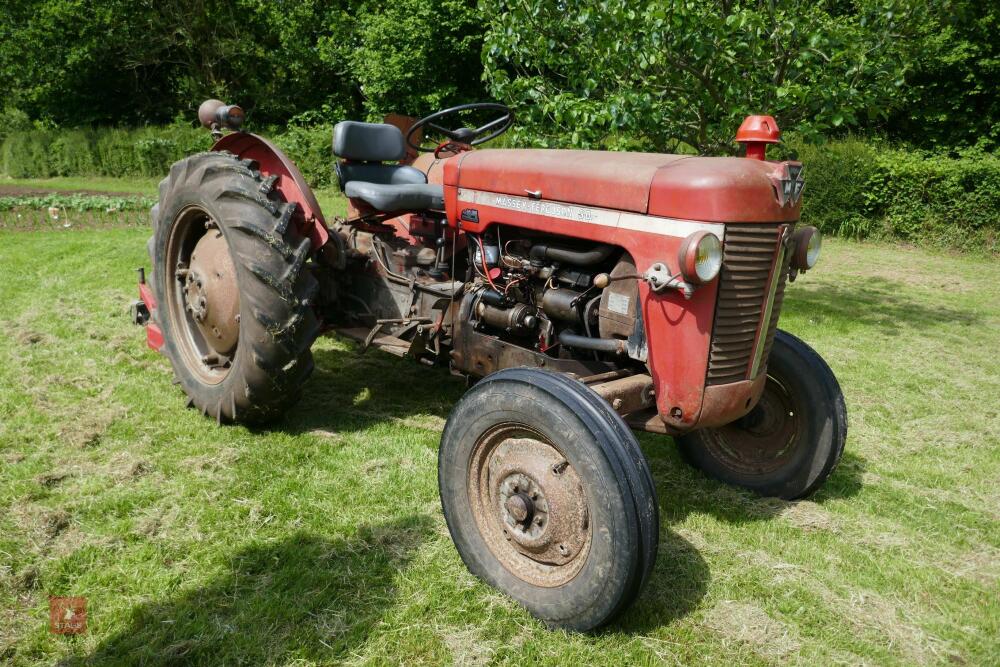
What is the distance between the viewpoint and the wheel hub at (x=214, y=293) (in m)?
3.54

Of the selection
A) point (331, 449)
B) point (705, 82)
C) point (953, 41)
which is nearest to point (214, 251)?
point (331, 449)

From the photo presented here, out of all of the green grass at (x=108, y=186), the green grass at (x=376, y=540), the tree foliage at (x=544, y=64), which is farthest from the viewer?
the green grass at (x=108, y=186)

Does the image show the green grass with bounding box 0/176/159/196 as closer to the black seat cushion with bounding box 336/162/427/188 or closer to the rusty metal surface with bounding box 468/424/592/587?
the black seat cushion with bounding box 336/162/427/188

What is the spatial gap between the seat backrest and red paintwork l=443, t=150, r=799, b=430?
1.63 m

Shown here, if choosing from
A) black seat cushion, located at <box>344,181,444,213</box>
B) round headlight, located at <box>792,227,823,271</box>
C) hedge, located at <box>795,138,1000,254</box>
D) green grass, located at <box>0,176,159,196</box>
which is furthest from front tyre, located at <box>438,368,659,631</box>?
green grass, located at <box>0,176,159,196</box>

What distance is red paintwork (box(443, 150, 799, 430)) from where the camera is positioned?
2.35 m

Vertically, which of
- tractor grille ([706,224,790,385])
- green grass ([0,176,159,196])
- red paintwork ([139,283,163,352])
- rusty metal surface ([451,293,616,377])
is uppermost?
tractor grille ([706,224,790,385])

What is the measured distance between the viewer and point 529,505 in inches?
92.5

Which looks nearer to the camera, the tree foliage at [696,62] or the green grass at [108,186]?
the tree foliage at [696,62]

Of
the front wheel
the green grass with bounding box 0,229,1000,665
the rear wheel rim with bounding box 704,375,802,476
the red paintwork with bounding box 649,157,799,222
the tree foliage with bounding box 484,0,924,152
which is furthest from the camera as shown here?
the tree foliage with bounding box 484,0,924,152

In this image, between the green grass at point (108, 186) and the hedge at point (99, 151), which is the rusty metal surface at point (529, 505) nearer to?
the green grass at point (108, 186)

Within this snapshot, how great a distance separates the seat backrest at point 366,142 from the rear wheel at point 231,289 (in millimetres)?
635

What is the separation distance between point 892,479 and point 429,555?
233 cm

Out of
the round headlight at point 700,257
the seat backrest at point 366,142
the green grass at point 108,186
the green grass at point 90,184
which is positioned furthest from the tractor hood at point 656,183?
the green grass at point 90,184
